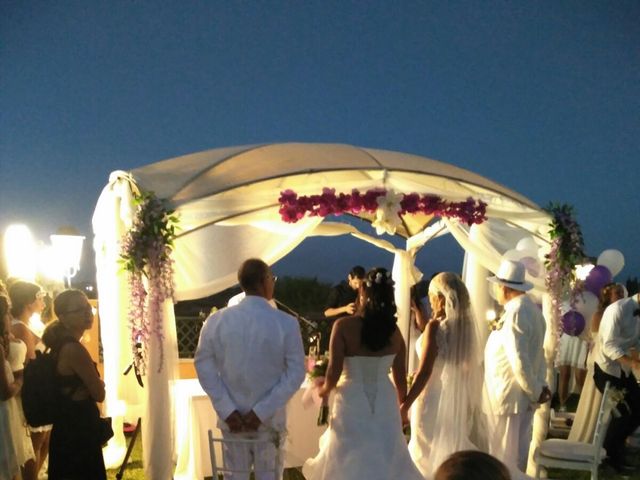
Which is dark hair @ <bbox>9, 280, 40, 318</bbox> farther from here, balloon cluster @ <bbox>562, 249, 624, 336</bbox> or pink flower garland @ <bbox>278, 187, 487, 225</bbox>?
balloon cluster @ <bbox>562, 249, 624, 336</bbox>

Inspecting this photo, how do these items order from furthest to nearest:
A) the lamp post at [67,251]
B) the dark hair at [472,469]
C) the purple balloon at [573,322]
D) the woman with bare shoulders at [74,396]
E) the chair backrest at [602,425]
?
the purple balloon at [573,322]
the lamp post at [67,251]
the chair backrest at [602,425]
the woman with bare shoulders at [74,396]
the dark hair at [472,469]

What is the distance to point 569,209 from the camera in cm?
555

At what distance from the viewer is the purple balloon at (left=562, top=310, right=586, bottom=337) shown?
7.61 m

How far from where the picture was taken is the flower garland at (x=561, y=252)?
18.0 feet

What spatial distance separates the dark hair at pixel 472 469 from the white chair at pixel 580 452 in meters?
3.45

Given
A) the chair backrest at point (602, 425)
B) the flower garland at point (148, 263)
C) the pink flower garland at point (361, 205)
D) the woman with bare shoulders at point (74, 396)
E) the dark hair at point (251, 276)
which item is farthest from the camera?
the pink flower garland at point (361, 205)

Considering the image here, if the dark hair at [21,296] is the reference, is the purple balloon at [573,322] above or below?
below

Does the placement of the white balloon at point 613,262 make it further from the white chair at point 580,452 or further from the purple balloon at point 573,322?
the white chair at point 580,452

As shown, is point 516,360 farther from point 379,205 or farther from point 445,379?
point 379,205

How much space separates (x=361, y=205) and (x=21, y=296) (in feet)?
8.37

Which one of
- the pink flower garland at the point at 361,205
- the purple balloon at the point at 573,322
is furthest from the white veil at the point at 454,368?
the purple balloon at the point at 573,322

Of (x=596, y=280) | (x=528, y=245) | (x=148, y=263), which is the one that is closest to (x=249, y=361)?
(x=148, y=263)

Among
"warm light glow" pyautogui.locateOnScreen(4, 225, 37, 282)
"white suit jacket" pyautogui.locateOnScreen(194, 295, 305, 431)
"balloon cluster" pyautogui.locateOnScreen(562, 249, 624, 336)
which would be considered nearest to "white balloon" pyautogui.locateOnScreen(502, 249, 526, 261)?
"balloon cluster" pyautogui.locateOnScreen(562, 249, 624, 336)

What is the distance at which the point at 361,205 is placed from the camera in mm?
5168
